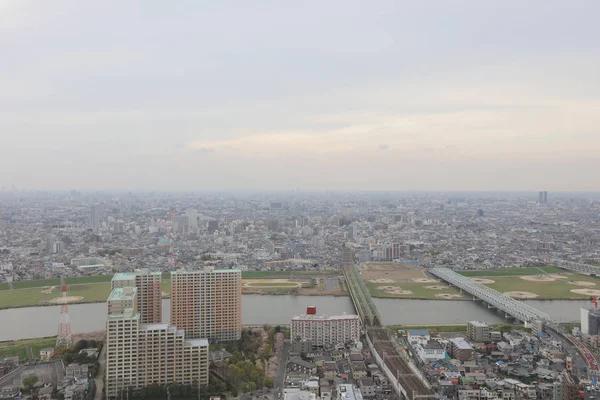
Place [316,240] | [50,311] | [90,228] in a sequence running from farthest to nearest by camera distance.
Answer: [90,228] < [316,240] < [50,311]

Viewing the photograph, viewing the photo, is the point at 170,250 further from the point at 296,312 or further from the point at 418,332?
the point at 418,332

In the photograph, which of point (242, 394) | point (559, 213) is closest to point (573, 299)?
point (242, 394)

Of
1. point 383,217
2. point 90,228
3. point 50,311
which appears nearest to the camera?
point 50,311

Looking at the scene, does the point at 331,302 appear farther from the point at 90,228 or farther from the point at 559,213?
the point at 559,213

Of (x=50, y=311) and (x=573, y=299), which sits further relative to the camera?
(x=573, y=299)

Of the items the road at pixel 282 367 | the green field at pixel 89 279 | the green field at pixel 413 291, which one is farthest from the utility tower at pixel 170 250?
the road at pixel 282 367

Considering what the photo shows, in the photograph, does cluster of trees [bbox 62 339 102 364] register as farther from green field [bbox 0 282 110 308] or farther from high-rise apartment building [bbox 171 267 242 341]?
green field [bbox 0 282 110 308]
